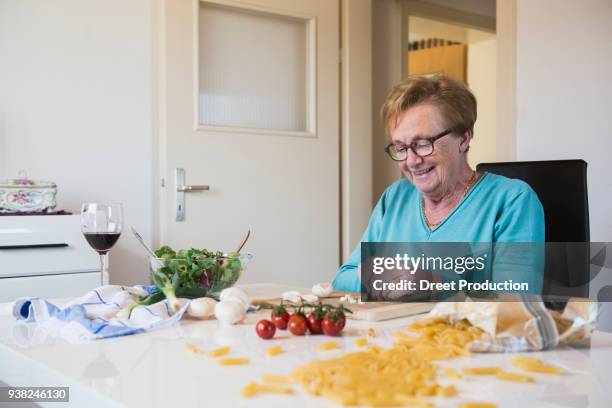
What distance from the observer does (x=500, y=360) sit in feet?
2.97

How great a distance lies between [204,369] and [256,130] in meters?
2.64

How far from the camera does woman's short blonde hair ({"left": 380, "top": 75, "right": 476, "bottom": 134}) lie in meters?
1.81

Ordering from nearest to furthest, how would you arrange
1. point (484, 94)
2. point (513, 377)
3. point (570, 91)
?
point (513, 377) → point (570, 91) → point (484, 94)

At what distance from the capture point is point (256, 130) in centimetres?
345

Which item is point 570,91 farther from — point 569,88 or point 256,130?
point 256,130

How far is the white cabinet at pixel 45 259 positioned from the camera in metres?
2.50

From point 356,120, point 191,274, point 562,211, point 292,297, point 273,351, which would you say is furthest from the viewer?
point 356,120

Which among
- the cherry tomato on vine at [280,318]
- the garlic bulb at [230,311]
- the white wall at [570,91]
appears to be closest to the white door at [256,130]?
the white wall at [570,91]

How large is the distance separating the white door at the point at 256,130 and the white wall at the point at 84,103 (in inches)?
4.4

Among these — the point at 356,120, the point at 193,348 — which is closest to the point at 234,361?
the point at 193,348

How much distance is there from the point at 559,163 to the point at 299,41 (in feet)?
6.63

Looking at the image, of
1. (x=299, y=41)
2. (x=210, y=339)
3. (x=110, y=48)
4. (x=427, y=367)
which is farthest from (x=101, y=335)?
(x=299, y=41)

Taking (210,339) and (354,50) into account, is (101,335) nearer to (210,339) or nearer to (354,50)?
(210,339)

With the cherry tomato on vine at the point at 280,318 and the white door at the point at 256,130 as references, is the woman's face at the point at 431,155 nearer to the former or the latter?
the cherry tomato on vine at the point at 280,318
